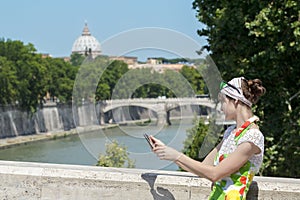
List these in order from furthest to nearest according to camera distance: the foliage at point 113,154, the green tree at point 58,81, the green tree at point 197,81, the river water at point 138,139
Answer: the green tree at point 58,81
the green tree at point 197,81
the foliage at point 113,154
the river water at point 138,139

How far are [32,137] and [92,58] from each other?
41013mm

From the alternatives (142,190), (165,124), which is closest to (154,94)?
(165,124)

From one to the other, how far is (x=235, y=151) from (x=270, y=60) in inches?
252

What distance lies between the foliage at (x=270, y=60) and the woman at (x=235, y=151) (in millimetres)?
5710

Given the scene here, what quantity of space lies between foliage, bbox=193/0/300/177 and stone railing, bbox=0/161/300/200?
5228 mm

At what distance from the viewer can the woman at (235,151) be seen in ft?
8.09

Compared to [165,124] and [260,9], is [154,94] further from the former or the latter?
[260,9]

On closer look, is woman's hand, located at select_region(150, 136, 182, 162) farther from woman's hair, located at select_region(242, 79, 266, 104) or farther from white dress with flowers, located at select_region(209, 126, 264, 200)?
woman's hair, located at select_region(242, 79, 266, 104)

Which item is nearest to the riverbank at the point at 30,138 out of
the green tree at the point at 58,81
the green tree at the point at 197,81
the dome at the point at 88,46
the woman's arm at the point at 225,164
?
the green tree at the point at 58,81

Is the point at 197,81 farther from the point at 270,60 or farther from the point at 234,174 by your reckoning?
the point at 270,60

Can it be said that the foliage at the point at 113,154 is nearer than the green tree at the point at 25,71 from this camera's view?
Yes

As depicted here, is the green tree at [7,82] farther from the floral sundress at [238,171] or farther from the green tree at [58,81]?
the floral sundress at [238,171]

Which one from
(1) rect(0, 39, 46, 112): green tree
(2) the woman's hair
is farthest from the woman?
(1) rect(0, 39, 46, 112): green tree

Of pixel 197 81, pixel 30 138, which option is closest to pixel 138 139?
pixel 197 81
